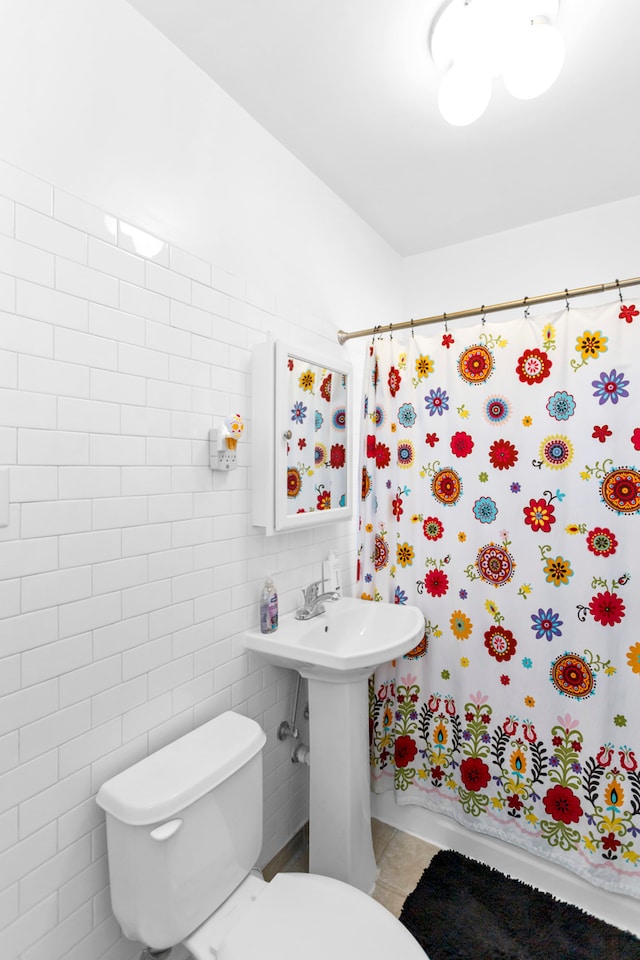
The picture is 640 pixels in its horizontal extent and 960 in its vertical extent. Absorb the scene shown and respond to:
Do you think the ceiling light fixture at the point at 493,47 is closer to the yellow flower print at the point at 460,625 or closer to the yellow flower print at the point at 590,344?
the yellow flower print at the point at 590,344

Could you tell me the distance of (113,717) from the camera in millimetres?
1193

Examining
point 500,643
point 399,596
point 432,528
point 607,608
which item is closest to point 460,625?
point 500,643

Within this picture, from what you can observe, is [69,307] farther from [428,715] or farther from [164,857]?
[428,715]

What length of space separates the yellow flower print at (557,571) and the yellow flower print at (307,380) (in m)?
1.03

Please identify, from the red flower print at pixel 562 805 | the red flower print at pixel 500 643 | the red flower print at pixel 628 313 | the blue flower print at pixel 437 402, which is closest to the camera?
the red flower print at pixel 628 313

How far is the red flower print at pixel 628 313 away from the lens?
1546mm

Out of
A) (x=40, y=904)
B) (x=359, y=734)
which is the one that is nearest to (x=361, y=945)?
(x=359, y=734)

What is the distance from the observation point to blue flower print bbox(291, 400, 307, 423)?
1.71 metres

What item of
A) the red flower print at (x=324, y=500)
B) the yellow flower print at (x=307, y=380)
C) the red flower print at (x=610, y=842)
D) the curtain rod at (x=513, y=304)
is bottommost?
the red flower print at (x=610, y=842)

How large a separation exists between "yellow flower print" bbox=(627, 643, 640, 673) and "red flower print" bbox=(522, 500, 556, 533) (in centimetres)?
43

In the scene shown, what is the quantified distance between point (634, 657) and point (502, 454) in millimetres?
762

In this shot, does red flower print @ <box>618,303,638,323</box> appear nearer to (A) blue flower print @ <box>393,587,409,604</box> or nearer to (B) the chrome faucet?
(A) blue flower print @ <box>393,587,409,604</box>

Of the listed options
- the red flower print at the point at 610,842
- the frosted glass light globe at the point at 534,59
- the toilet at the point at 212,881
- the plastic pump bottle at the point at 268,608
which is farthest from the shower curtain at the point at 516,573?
the toilet at the point at 212,881

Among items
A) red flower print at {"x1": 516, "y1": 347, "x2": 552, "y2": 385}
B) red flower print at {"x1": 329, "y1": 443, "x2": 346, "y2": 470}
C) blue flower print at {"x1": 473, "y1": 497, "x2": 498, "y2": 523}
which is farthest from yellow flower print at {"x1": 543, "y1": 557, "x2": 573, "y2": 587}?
red flower print at {"x1": 329, "y1": 443, "x2": 346, "y2": 470}
